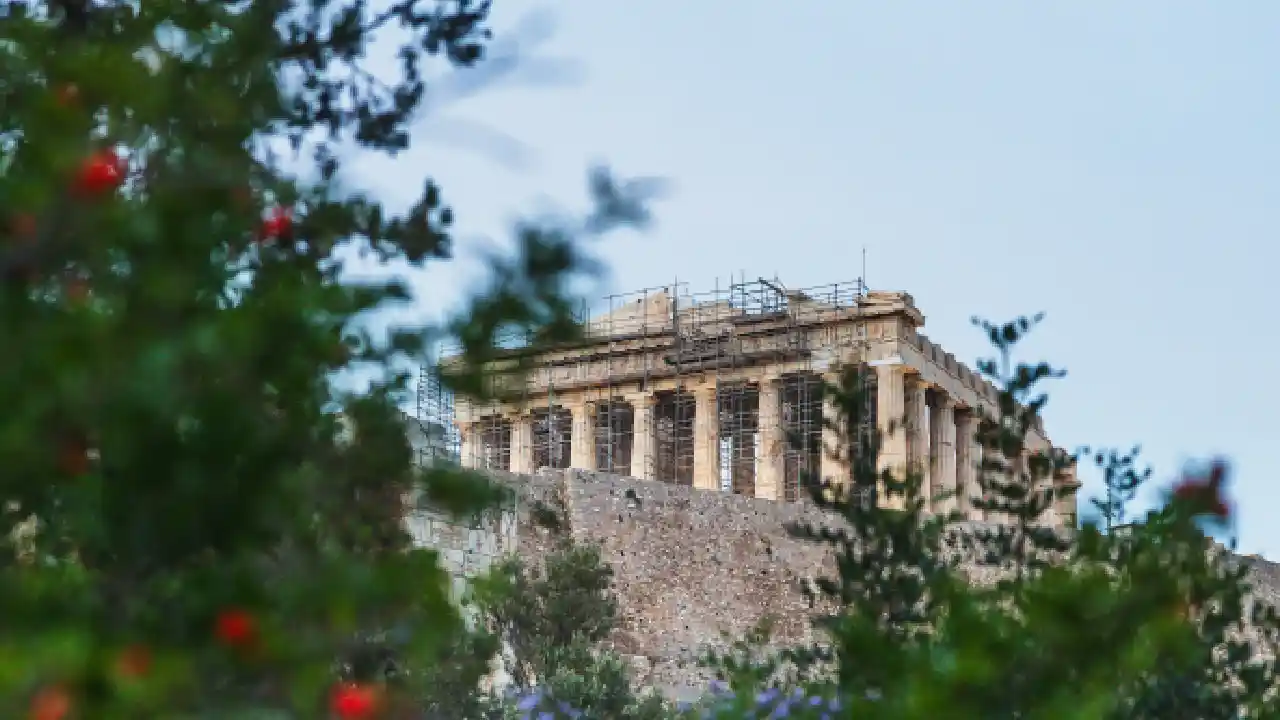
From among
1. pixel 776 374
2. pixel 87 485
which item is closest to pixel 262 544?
pixel 87 485

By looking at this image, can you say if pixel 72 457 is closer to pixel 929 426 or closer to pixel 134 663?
pixel 134 663

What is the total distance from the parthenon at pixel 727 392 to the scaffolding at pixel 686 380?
0.03 metres

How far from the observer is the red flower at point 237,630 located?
7.71 feet

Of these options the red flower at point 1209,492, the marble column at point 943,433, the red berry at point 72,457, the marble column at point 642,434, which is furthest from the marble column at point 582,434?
the red berry at point 72,457

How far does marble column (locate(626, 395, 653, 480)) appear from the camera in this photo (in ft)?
129

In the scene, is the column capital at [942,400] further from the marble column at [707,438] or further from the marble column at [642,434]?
the marble column at [642,434]

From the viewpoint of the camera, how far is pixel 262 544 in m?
2.82

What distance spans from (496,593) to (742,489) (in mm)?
36948

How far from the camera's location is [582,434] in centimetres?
3994

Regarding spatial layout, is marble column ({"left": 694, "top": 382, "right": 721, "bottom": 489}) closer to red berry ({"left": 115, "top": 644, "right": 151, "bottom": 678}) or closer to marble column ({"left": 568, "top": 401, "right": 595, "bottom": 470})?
marble column ({"left": 568, "top": 401, "right": 595, "bottom": 470})

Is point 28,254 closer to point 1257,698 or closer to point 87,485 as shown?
point 87,485

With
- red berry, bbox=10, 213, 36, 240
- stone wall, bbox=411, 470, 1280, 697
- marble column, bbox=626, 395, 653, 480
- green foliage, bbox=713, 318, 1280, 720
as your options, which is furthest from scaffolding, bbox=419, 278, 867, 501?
red berry, bbox=10, 213, 36, 240

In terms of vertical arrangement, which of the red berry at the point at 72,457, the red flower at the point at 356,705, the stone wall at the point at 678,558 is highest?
the stone wall at the point at 678,558

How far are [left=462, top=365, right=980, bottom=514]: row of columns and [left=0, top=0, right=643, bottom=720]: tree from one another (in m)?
33.2
